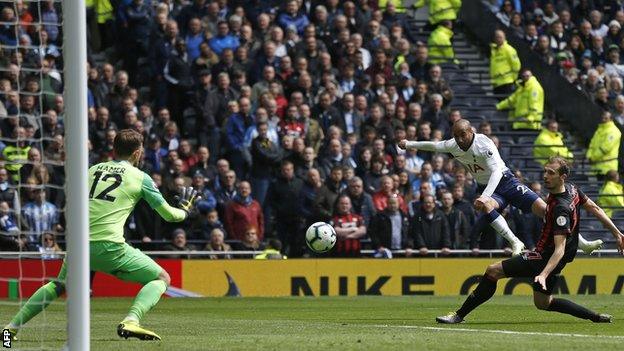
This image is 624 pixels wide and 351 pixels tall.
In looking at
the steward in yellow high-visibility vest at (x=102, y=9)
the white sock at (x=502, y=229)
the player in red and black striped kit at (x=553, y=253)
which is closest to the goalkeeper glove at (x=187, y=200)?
the player in red and black striped kit at (x=553, y=253)

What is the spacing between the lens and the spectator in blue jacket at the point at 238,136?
2491 centimetres

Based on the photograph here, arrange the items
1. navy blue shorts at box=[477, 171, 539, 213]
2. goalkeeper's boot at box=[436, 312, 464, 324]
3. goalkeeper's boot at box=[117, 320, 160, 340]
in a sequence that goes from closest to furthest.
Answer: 1. goalkeeper's boot at box=[117, 320, 160, 340]
2. goalkeeper's boot at box=[436, 312, 464, 324]
3. navy blue shorts at box=[477, 171, 539, 213]

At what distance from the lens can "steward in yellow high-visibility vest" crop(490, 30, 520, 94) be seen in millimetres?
29359

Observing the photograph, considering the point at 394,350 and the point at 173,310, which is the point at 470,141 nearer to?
the point at 173,310

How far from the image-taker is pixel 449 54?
98.8ft

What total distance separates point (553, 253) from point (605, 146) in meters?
14.1

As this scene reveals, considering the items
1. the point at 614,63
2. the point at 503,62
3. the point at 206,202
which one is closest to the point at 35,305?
the point at 206,202

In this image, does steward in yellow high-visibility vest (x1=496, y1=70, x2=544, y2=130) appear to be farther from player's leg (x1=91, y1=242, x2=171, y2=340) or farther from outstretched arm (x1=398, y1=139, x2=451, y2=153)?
player's leg (x1=91, y1=242, x2=171, y2=340)

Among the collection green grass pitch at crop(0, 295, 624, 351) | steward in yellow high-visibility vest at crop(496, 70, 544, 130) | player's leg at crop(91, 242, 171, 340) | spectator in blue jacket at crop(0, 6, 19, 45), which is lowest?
green grass pitch at crop(0, 295, 624, 351)

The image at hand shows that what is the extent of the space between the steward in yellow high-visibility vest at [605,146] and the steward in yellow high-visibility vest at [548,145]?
0.51 metres

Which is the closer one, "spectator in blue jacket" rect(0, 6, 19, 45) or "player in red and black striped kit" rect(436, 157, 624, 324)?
"player in red and black striped kit" rect(436, 157, 624, 324)

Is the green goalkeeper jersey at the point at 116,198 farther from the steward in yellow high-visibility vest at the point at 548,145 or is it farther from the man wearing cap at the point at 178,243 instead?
the steward in yellow high-visibility vest at the point at 548,145

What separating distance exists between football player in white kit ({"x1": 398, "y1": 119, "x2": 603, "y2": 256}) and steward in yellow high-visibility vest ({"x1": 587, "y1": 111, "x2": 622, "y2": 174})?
8.40m

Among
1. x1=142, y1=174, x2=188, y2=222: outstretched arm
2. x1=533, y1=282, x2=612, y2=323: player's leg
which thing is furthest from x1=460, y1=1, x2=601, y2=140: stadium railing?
x1=142, y1=174, x2=188, y2=222: outstretched arm
